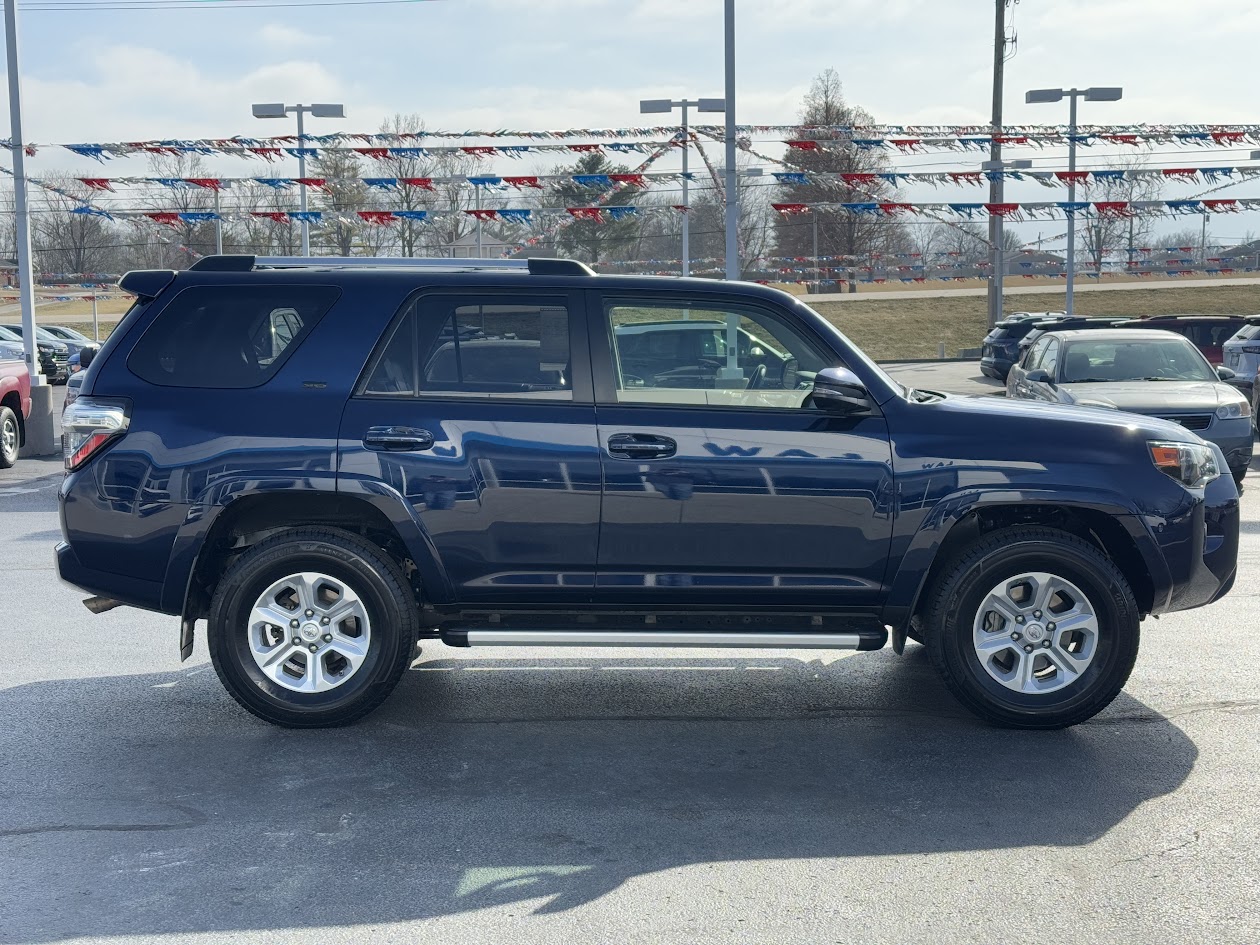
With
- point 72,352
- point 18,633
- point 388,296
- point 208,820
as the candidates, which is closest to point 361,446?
point 388,296

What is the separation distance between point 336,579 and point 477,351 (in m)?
1.13

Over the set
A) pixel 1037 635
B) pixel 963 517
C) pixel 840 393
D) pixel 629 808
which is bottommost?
pixel 629 808

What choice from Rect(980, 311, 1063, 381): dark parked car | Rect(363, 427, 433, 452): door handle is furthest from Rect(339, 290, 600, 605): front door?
Rect(980, 311, 1063, 381): dark parked car

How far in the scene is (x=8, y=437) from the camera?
15.4m

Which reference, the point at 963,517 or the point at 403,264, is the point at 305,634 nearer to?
the point at 403,264

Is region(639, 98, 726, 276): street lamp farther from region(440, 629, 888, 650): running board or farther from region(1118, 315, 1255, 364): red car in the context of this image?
region(440, 629, 888, 650): running board

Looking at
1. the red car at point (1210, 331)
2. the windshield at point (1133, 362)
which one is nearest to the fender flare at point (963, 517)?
the windshield at point (1133, 362)

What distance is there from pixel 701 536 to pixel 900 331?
153 feet

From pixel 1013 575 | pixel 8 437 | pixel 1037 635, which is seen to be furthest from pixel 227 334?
pixel 8 437

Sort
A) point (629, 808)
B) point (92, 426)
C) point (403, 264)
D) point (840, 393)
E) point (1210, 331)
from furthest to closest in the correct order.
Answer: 1. point (1210, 331)
2. point (403, 264)
3. point (92, 426)
4. point (840, 393)
5. point (629, 808)

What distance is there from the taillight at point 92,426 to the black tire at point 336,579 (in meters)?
0.75

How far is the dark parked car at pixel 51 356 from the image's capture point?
3198 centimetres

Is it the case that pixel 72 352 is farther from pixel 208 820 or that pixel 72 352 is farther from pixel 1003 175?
pixel 208 820

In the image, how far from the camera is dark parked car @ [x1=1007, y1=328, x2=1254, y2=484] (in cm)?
1210
